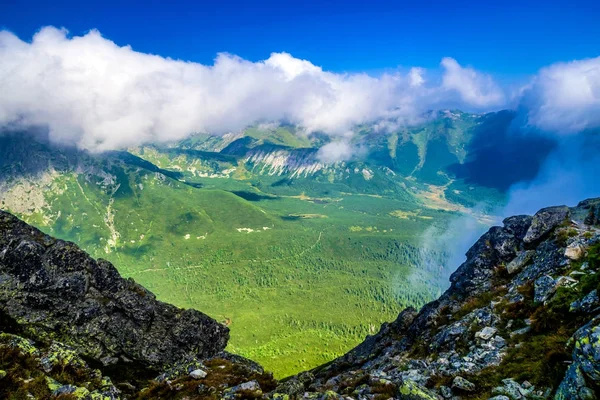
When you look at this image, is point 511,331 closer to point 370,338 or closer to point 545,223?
point 545,223

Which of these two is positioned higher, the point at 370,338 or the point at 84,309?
the point at 84,309

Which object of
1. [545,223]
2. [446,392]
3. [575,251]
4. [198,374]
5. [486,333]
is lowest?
[198,374]

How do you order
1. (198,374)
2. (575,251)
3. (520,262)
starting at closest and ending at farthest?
(575,251) → (198,374) → (520,262)

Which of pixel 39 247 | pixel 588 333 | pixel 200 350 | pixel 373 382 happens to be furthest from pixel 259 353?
pixel 588 333

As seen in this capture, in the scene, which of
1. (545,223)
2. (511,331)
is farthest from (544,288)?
(545,223)

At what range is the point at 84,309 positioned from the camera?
1727 inches

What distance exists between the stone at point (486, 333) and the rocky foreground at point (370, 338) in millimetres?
107

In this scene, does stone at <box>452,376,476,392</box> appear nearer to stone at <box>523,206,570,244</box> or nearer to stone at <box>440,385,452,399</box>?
stone at <box>440,385,452,399</box>

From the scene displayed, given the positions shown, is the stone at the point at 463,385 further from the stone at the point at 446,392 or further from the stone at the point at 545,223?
the stone at the point at 545,223

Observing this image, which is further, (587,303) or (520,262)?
(520,262)

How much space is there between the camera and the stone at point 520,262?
4447 cm

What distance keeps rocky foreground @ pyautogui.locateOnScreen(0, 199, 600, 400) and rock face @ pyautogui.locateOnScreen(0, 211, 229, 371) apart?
151 millimetres

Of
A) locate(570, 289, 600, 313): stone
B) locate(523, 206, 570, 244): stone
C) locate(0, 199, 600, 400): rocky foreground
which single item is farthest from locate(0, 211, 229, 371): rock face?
locate(523, 206, 570, 244): stone

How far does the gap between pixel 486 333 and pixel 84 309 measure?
50.6 meters
